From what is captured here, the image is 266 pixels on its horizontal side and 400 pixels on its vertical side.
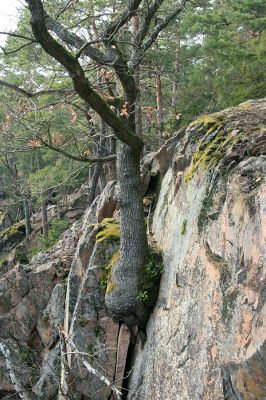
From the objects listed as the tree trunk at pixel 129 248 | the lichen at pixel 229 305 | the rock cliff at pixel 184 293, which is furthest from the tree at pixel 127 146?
the lichen at pixel 229 305

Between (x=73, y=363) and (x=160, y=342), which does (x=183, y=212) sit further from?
(x=73, y=363)

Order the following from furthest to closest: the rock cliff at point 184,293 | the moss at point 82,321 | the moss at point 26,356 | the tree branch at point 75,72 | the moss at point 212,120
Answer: the moss at point 26,356 < the moss at point 82,321 < the moss at point 212,120 < the tree branch at point 75,72 < the rock cliff at point 184,293

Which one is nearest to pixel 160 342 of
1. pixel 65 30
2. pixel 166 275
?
pixel 166 275

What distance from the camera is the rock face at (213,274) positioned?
439 cm

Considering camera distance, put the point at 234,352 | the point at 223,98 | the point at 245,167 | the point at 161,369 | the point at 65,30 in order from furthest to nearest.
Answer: the point at 223,98, the point at 65,30, the point at 161,369, the point at 245,167, the point at 234,352

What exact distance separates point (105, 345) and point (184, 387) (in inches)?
107

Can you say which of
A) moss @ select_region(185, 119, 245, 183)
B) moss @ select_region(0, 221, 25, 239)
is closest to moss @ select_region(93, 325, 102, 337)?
moss @ select_region(185, 119, 245, 183)

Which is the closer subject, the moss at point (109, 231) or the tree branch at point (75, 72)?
the tree branch at point (75, 72)

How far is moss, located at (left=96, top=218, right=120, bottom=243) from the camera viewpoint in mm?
8797

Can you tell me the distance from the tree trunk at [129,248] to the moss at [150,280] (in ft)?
0.26

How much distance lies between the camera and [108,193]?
10883mm

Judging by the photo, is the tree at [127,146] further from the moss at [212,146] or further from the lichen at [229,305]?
the lichen at [229,305]

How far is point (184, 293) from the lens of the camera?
6.12 m

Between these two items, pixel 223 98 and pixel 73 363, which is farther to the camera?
pixel 223 98
